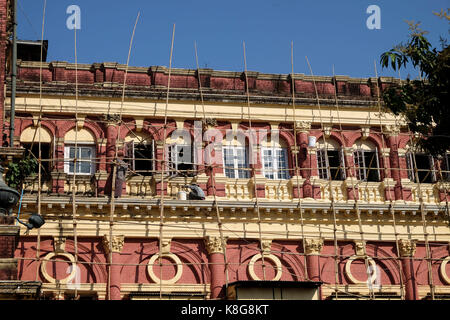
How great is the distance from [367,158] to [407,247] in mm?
3720

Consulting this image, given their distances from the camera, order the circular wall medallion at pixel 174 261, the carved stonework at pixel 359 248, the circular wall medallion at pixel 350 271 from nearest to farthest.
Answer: the circular wall medallion at pixel 174 261
the circular wall medallion at pixel 350 271
the carved stonework at pixel 359 248

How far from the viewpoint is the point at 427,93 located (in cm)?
1712

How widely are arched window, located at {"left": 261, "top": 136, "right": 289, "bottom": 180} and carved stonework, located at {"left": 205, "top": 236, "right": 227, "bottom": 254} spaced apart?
127 inches

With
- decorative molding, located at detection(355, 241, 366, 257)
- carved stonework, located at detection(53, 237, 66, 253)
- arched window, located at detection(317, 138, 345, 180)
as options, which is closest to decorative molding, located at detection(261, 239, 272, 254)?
decorative molding, located at detection(355, 241, 366, 257)

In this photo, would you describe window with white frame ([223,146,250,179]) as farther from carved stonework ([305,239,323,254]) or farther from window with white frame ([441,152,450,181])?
window with white frame ([441,152,450,181])

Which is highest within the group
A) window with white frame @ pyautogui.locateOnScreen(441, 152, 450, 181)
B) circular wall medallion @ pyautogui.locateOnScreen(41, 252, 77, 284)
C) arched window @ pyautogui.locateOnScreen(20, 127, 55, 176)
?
arched window @ pyautogui.locateOnScreen(20, 127, 55, 176)

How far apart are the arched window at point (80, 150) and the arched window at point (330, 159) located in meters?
7.91

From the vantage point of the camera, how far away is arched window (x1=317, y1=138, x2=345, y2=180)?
2908cm

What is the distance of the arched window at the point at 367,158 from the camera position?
29.6 metres

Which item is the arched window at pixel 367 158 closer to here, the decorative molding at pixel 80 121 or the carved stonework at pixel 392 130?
the carved stonework at pixel 392 130

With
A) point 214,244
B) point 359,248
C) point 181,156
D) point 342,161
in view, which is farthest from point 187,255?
point 342,161

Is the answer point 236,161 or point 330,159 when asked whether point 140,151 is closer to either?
point 236,161

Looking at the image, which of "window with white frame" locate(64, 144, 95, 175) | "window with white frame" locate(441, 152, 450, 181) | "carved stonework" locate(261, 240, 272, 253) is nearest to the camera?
"carved stonework" locate(261, 240, 272, 253)

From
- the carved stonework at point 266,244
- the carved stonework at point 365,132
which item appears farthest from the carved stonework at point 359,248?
the carved stonework at point 365,132
